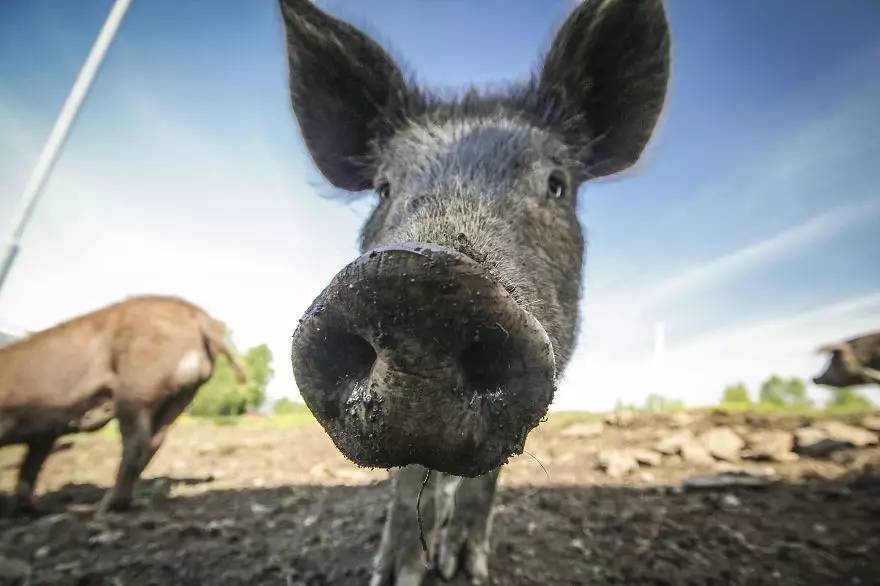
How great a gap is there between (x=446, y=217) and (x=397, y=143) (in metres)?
1.59

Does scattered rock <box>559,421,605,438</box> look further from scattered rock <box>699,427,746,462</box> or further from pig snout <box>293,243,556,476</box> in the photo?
pig snout <box>293,243,556,476</box>

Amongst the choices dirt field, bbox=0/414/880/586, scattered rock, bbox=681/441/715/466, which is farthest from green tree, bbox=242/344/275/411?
scattered rock, bbox=681/441/715/466

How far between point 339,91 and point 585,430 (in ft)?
22.3

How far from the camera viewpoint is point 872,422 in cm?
594

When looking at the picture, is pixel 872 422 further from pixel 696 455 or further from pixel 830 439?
pixel 696 455

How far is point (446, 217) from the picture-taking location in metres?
1.75

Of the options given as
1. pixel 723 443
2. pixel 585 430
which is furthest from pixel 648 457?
pixel 585 430

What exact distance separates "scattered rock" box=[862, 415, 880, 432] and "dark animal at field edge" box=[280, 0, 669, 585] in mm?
5456

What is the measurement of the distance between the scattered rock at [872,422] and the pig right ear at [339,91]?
23.4ft

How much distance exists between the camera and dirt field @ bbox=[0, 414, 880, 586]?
3229mm

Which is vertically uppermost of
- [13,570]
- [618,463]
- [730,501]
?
[618,463]

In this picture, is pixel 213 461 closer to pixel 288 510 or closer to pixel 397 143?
pixel 288 510

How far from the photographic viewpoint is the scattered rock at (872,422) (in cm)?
576

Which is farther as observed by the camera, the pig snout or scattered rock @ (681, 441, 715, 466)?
scattered rock @ (681, 441, 715, 466)
